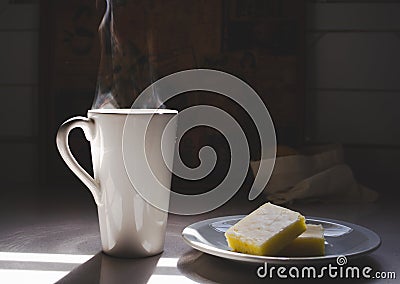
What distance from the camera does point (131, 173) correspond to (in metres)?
0.58

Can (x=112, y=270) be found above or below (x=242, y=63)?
below

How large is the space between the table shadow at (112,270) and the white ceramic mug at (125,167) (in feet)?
0.04

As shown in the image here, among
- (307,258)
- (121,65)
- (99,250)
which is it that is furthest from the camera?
(121,65)

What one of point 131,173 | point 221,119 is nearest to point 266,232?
point 131,173

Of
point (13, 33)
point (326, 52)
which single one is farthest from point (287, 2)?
point (13, 33)

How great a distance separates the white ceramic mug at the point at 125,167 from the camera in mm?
577

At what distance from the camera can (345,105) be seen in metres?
1.12

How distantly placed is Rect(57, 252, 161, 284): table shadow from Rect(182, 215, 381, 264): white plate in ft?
0.16

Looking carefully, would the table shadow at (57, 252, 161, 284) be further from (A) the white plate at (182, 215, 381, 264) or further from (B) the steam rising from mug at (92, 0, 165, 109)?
(B) the steam rising from mug at (92, 0, 165, 109)

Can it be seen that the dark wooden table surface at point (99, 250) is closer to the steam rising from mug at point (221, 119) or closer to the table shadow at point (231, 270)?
the table shadow at point (231, 270)

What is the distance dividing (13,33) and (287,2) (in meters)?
0.52

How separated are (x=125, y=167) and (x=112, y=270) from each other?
0.33 ft

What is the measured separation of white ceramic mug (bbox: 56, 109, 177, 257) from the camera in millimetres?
577

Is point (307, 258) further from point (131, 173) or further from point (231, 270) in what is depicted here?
point (131, 173)
